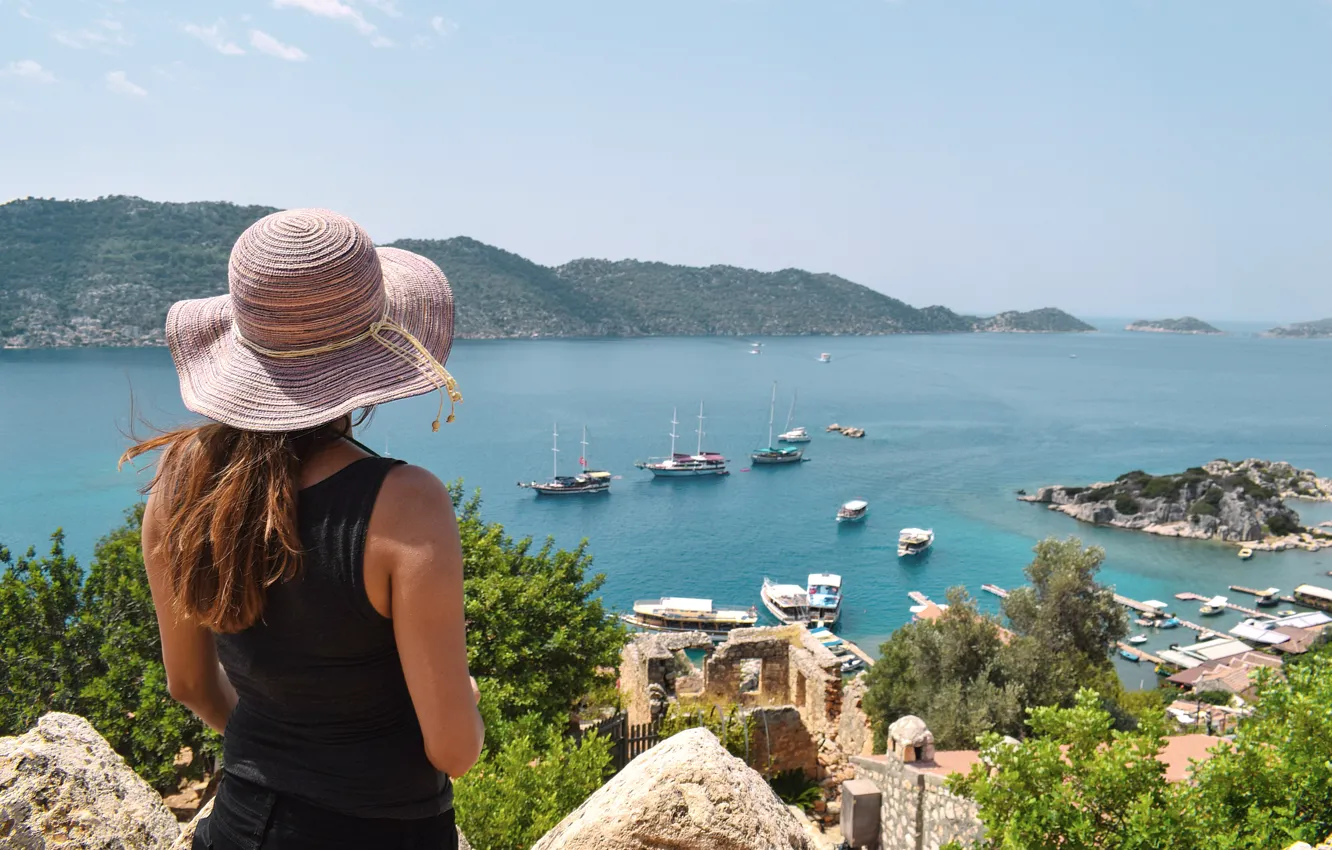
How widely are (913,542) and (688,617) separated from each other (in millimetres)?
18168

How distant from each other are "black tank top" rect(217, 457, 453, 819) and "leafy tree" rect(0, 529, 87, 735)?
11700 mm

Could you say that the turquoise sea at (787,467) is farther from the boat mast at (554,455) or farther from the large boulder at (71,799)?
the large boulder at (71,799)

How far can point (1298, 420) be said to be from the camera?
106 m

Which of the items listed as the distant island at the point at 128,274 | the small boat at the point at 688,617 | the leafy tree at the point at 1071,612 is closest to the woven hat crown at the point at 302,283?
the leafy tree at the point at 1071,612

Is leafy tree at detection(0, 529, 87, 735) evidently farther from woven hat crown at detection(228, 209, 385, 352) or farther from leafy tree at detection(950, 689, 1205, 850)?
woven hat crown at detection(228, 209, 385, 352)

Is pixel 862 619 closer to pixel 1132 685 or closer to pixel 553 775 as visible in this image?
pixel 1132 685

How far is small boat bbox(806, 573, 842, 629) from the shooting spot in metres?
42.0

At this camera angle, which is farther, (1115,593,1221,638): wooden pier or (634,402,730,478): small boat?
(634,402,730,478): small boat

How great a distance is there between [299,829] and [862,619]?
44140 mm

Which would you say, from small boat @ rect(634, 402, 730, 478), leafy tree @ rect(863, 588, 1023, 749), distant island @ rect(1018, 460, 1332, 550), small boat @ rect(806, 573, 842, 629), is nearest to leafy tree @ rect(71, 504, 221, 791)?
leafy tree @ rect(863, 588, 1023, 749)

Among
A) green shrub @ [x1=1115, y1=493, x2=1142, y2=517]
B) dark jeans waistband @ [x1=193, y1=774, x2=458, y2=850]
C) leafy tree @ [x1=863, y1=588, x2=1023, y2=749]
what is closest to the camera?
dark jeans waistband @ [x1=193, y1=774, x2=458, y2=850]

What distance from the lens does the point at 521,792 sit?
5062mm

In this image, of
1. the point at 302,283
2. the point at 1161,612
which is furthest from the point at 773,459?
the point at 302,283

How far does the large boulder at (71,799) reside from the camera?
3.11m
